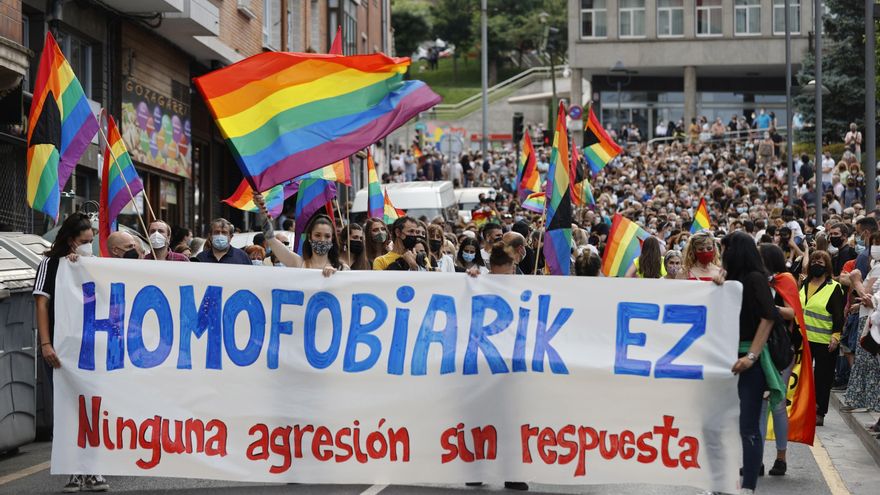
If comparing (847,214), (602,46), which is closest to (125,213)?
(847,214)

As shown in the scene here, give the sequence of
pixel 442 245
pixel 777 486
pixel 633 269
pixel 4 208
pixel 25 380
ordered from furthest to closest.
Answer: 1. pixel 4 208
2. pixel 442 245
3. pixel 633 269
4. pixel 25 380
5. pixel 777 486

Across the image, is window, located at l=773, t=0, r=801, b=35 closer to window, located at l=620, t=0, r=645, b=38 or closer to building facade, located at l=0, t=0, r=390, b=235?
window, located at l=620, t=0, r=645, b=38

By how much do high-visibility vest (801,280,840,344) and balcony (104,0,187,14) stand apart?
12.9 metres

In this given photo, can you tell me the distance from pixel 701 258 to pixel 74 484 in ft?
14.1

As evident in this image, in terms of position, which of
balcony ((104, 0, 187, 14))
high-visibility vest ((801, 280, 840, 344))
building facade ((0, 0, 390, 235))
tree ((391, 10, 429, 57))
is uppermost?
tree ((391, 10, 429, 57))

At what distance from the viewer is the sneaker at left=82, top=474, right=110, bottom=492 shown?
8.99m

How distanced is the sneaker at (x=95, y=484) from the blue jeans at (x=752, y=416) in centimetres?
397

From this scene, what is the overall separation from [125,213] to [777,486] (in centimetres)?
1546

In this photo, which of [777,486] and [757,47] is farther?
[757,47]

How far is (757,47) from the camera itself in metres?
65.2

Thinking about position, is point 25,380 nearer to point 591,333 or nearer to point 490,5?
point 591,333

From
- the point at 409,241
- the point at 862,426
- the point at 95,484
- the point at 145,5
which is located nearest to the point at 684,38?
the point at 145,5

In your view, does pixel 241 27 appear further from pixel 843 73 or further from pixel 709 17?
pixel 709 17

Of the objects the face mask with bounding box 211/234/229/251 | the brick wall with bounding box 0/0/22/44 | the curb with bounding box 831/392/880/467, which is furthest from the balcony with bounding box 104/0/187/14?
the curb with bounding box 831/392/880/467
